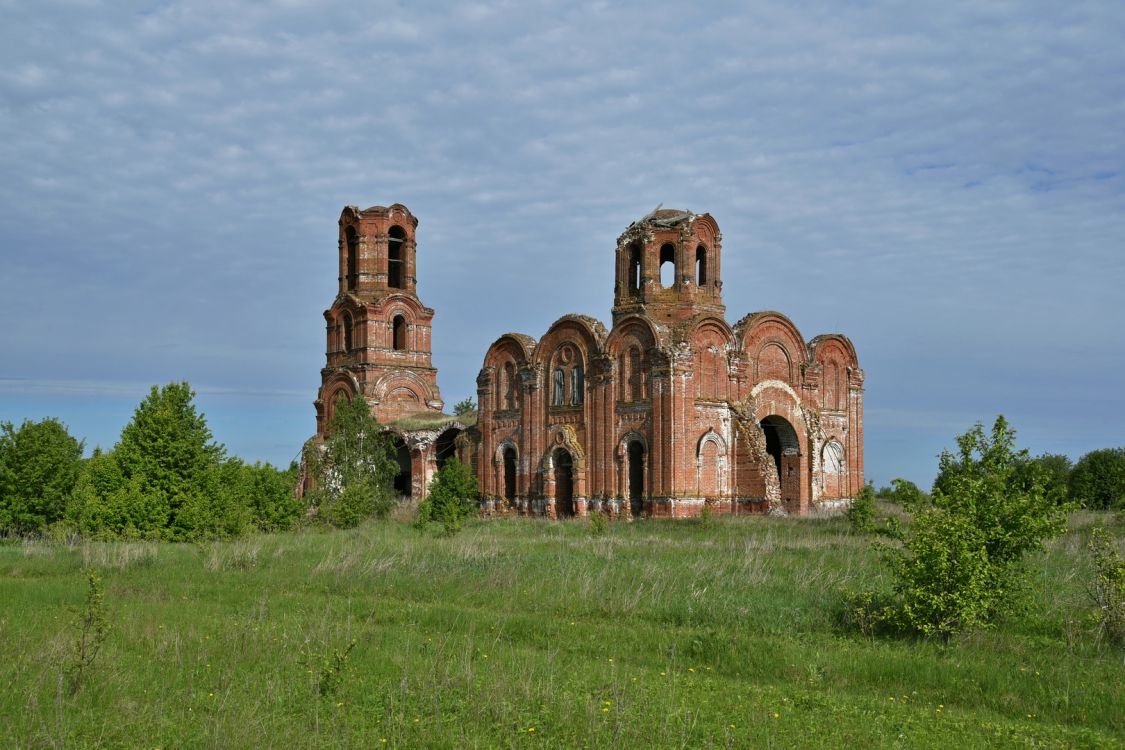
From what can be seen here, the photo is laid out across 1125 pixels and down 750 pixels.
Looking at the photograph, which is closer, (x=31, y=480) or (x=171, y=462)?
(x=171, y=462)

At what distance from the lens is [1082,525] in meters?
24.7

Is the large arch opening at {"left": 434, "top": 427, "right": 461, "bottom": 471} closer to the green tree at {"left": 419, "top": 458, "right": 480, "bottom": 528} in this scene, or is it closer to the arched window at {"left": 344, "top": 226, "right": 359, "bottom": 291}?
the green tree at {"left": 419, "top": 458, "right": 480, "bottom": 528}

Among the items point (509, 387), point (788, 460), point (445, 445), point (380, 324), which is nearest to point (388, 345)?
point (380, 324)

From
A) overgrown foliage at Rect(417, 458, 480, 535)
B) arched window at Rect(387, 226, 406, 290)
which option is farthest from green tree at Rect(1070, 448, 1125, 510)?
arched window at Rect(387, 226, 406, 290)

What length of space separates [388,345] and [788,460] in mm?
17111

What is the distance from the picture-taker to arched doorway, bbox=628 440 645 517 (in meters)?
31.2

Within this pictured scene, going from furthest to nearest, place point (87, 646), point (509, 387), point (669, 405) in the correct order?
point (509, 387) → point (669, 405) → point (87, 646)

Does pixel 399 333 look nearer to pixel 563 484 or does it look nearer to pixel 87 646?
pixel 563 484

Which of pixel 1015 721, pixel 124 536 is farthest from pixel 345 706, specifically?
pixel 124 536

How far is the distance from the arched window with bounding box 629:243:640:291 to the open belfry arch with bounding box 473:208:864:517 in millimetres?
44

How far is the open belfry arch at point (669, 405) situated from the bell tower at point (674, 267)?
0.16ft

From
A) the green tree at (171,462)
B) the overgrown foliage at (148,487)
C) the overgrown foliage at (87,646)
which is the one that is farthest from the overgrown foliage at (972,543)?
the green tree at (171,462)

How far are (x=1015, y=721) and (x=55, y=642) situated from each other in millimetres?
8765

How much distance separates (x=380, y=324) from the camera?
40.3 meters
